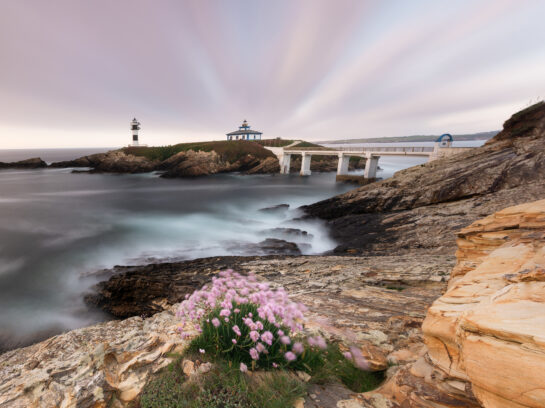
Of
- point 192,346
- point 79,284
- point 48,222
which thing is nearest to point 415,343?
point 192,346

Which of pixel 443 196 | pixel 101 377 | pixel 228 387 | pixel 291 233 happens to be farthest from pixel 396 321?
pixel 443 196

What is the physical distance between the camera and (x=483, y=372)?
214 cm

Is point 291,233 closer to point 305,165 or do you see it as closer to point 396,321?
point 396,321

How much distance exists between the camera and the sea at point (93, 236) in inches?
447

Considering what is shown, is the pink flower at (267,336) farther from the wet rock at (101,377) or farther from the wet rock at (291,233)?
the wet rock at (291,233)

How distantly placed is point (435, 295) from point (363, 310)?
7.11 feet

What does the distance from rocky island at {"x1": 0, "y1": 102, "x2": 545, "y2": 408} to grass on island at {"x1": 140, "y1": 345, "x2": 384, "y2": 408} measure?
0.61 ft

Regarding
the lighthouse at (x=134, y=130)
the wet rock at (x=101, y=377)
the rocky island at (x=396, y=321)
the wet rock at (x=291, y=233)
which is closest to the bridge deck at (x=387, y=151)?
the rocky island at (x=396, y=321)

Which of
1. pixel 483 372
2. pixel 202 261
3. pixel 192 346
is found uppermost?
pixel 483 372

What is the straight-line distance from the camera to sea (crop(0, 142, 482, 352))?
11.3m

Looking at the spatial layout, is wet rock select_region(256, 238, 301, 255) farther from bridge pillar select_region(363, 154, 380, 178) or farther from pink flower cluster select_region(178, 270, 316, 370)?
bridge pillar select_region(363, 154, 380, 178)

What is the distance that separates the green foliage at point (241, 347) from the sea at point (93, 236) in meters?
9.68

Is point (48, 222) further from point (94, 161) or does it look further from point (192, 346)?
point (94, 161)

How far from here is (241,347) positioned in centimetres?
315
